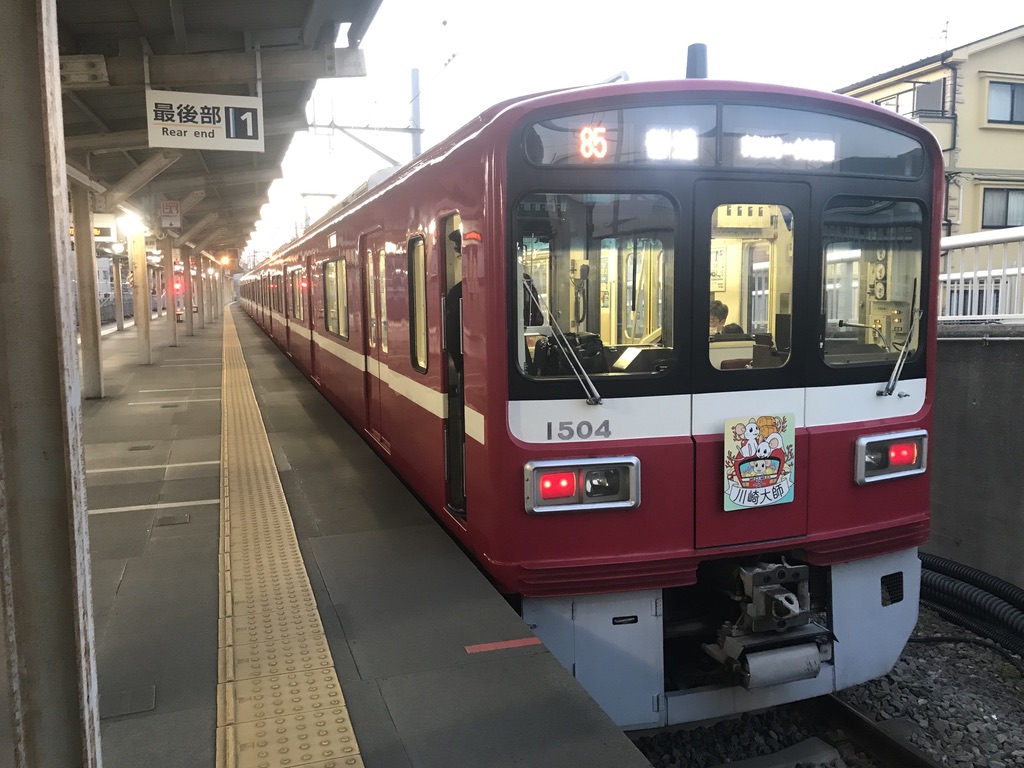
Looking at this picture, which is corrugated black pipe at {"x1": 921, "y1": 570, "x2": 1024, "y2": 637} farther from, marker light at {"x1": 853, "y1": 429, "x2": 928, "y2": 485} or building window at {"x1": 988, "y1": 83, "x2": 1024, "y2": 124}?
building window at {"x1": 988, "y1": 83, "x2": 1024, "y2": 124}

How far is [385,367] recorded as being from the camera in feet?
19.2

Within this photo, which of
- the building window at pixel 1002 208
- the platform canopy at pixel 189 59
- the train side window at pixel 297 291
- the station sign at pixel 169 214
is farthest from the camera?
the building window at pixel 1002 208

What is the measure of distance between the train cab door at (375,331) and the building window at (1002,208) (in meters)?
17.7

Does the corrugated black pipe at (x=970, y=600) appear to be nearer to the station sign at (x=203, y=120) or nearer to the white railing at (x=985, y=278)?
the white railing at (x=985, y=278)

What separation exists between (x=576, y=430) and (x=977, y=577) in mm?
3773

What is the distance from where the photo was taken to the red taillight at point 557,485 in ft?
10.9

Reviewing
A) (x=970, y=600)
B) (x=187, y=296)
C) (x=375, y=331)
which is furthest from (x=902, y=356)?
(x=187, y=296)

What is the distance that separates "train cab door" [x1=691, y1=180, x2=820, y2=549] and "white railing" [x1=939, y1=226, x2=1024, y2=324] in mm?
3026

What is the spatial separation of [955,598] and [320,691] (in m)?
4.49

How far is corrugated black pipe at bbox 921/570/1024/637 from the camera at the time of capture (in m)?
5.00

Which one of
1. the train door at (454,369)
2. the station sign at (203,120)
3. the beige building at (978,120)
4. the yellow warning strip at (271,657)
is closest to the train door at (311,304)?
the station sign at (203,120)

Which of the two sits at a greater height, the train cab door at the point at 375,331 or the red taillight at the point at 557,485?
the train cab door at the point at 375,331

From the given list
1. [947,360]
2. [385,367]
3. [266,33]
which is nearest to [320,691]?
[385,367]

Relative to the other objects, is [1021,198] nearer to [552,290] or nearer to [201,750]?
[552,290]
